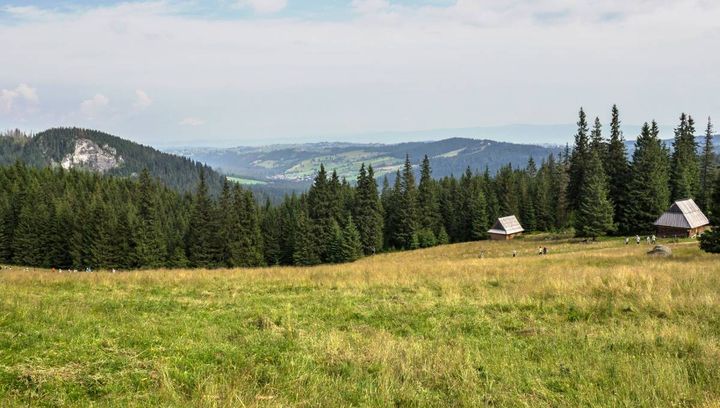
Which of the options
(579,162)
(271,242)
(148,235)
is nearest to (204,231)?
(148,235)

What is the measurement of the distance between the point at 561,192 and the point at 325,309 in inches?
3286

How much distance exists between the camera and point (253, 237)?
7788cm

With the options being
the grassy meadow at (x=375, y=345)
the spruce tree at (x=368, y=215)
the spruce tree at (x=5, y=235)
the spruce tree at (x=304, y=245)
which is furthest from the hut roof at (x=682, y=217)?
the spruce tree at (x=5, y=235)

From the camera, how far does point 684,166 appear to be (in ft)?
241

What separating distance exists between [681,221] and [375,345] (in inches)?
2557

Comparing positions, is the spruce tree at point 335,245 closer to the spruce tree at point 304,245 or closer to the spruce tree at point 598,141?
the spruce tree at point 304,245

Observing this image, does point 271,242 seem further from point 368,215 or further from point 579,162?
point 579,162

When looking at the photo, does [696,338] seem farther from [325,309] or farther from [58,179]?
[58,179]

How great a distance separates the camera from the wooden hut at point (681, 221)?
2288 inches

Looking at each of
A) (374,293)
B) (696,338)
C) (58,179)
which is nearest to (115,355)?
(374,293)

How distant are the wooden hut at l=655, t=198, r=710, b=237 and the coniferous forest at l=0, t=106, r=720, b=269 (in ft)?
11.4

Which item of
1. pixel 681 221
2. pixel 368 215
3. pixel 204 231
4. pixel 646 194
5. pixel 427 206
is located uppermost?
pixel 646 194

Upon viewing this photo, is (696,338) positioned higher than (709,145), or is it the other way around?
(709,145)

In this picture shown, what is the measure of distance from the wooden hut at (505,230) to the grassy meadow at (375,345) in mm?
66495
